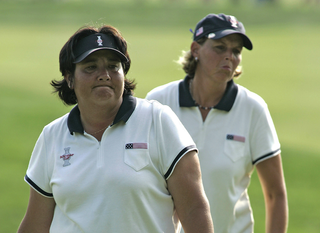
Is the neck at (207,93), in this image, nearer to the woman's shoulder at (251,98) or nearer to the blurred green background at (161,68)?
the woman's shoulder at (251,98)

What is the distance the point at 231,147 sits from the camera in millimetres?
3234

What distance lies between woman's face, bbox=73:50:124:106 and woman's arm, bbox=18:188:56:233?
0.56 m

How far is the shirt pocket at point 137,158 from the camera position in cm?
235

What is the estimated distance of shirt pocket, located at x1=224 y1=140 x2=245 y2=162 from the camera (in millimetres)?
3213

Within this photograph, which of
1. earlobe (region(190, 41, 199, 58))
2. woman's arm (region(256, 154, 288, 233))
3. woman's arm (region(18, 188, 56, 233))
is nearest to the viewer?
woman's arm (region(18, 188, 56, 233))

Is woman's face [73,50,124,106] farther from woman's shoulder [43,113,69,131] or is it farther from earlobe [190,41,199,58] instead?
earlobe [190,41,199,58]

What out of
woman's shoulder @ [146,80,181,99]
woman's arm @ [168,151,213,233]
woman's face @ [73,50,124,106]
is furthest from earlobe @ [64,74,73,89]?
woman's shoulder @ [146,80,181,99]

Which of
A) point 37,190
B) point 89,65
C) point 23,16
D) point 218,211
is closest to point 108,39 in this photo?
point 89,65

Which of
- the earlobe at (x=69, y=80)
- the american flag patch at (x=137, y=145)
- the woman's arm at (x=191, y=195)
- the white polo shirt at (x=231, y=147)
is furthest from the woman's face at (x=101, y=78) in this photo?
the white polo shirt at (x=231, y=147)

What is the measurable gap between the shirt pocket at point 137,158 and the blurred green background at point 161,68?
0.76 m

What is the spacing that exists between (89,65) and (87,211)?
71 centimetres

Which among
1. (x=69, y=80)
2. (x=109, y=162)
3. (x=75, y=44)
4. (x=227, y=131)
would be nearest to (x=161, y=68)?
(x=227, y=131)

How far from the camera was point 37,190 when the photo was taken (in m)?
2.58

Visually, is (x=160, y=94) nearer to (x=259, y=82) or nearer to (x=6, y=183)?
(x=6, y=183)
